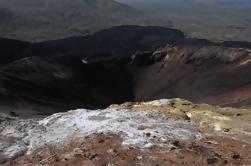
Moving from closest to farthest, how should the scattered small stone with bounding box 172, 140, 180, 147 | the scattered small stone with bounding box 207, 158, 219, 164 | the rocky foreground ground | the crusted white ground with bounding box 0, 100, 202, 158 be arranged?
1. the scattered small stone with bounding box 207, 158, 219, 164
2. the rocky foreground ground
3. the scattered small stone with bounding box 172, 140, 180, 147
4. the crusted white ground with bounding box 0, 100, 202, 158

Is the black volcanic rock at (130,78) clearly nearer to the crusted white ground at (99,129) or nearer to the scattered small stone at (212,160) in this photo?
the crusted white ground at (99,129)

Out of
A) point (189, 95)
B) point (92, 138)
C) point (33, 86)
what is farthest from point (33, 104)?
point (92, 138)

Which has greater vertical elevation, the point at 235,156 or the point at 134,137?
the point at 235,156

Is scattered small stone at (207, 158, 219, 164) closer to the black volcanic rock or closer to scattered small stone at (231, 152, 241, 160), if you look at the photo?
scattered small stone at (231, 152, 241, 160)

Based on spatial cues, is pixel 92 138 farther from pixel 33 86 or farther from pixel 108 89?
pixel 108 89

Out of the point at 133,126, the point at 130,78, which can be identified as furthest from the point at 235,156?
the point at 130,78

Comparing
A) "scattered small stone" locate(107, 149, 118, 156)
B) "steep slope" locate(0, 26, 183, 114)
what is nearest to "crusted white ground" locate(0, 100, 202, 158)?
"scattered small stone" locate(107, 149, 118, 156)

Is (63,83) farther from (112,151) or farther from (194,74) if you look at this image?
(112,151)
